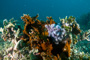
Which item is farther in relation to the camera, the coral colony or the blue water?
the blue water

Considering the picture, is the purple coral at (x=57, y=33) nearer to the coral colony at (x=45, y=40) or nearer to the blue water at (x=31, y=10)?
the coral colony at (x=45, y=40)

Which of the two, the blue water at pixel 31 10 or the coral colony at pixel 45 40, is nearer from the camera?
the coral colony at pixel 45 40

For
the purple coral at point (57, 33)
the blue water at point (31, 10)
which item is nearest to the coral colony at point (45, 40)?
the purple coral at point (57, 33)

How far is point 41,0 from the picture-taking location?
122438 millimetres

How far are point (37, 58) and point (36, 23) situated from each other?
56.7 inches

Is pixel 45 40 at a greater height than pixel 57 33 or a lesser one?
lesser

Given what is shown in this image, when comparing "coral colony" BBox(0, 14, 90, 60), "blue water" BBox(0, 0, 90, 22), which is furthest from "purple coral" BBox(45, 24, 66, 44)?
"blue water" BBox(0, 0, 90, 22)

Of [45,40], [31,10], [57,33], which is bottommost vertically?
[45,40]

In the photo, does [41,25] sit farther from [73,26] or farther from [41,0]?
[41,0]

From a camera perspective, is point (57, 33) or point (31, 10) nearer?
point (57, 33)

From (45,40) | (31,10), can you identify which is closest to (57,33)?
(45,40)

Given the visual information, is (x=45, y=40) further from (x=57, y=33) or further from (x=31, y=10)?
(x=31, y=10)

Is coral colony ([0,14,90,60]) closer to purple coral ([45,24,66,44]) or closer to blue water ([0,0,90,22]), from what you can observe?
purple coral ([45,24,66,44])

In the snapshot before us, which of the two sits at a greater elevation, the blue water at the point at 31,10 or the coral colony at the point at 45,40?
the blue water at the point at 31,10
